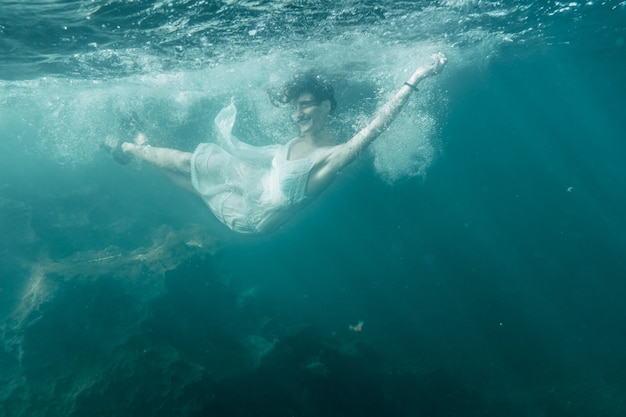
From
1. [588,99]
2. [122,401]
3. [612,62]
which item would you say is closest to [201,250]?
[122,401]

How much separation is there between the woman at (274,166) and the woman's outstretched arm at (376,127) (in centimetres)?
2

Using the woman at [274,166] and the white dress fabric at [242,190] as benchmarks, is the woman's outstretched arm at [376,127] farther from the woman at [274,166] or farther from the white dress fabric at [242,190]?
the white dress fabric at [242,190]

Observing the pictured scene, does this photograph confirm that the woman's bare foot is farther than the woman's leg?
No

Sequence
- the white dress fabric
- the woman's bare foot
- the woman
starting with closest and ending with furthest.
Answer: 1. the woman's bare foot
2. the woman
3. the white dress fabric

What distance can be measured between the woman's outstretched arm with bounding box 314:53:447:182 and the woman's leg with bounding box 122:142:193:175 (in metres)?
3.12

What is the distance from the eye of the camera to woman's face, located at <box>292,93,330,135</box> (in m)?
7.00

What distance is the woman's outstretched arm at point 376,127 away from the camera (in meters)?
5.37

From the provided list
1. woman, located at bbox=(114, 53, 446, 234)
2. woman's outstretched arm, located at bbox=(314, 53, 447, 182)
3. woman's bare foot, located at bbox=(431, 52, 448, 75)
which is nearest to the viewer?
woman's outstretched arm, located at bbox=(314, 53, 447, 182)

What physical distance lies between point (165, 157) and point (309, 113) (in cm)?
339

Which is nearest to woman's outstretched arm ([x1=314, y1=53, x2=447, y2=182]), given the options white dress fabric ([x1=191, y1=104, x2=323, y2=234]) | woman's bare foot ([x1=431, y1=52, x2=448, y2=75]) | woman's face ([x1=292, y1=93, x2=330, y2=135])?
woman's bare foot ([x1=431, y1=52, x2=448, y2=75])

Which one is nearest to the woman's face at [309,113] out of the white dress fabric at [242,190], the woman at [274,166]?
the woman at [274,166]

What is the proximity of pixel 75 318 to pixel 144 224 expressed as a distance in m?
7.52

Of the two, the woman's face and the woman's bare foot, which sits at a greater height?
the woman's bare foot

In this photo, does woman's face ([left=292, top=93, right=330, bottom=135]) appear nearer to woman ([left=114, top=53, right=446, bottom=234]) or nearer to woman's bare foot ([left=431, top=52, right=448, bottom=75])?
woman ([left=114, top=53, right=446, bottom=234])
